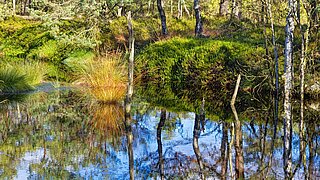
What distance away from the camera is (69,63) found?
14.9m

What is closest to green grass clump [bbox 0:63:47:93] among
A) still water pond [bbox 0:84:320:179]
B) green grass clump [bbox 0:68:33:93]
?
green grass clump [bbox 0:68:33:93]

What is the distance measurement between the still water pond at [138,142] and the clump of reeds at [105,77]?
25.1 inches

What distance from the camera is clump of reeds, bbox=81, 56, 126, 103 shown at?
8.44 m

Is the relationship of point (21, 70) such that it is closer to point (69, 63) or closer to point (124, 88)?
point (124, 88)

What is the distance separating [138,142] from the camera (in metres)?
5.18

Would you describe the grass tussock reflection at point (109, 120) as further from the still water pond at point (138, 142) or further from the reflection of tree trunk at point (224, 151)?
the reflection of tree trunk at point (224, 151)

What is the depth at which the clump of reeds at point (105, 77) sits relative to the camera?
8.44 meters

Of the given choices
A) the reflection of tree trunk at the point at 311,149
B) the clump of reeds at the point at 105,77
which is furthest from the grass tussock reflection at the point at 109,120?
the reflection of tree trunk at the point at 311,149

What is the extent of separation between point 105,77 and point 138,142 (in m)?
3.82

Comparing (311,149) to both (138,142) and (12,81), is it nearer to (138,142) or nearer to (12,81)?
(138,142)

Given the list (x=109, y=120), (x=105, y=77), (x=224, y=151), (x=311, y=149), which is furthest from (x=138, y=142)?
(x=105, y=77)

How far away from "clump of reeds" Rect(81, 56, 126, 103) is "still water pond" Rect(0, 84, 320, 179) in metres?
0.64

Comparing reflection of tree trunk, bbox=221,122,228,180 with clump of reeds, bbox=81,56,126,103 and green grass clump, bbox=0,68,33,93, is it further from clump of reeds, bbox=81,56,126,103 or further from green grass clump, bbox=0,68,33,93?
green grass clump, bbox=0,68,33,93

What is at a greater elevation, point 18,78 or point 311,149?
point 311,149
